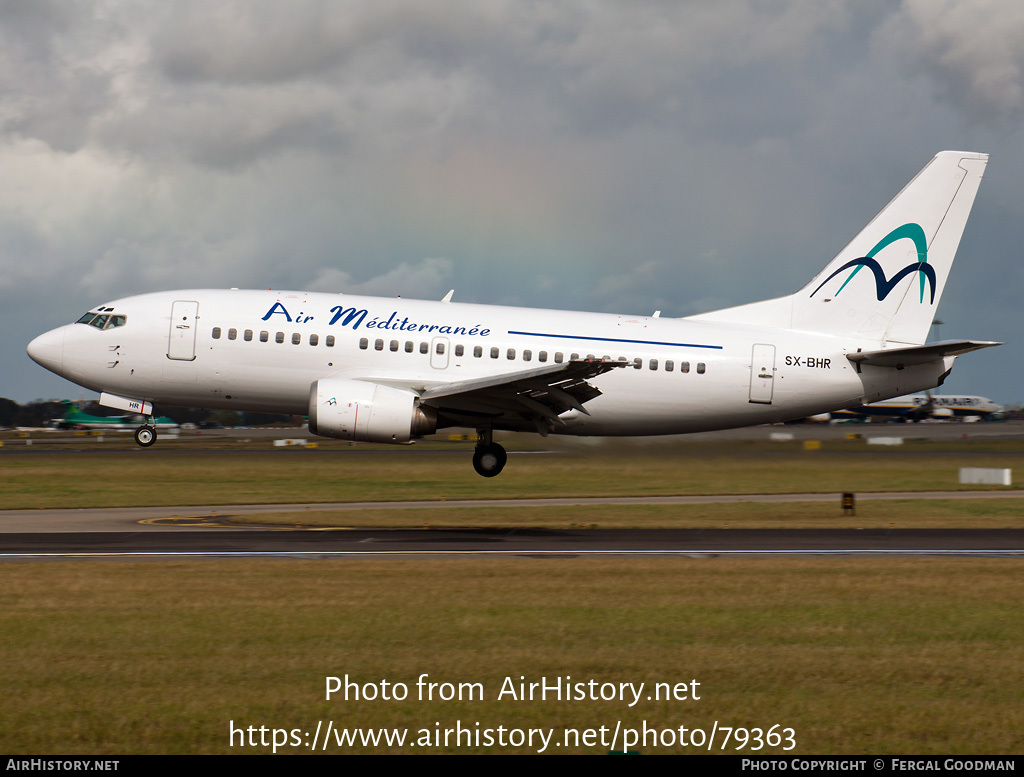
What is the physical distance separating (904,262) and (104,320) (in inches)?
911

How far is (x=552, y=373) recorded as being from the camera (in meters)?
26.4

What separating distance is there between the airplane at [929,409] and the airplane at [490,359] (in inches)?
3229

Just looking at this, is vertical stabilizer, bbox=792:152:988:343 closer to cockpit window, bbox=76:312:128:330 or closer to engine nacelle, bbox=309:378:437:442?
engine nacelle, bbox=309:378:437:442

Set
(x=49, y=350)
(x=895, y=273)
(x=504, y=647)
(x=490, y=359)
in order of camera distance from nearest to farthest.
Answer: (x=504, y=647) < (x=490, y=359) < (x=49, y=350) < (x=895, y=273)

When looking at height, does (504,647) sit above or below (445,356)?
below

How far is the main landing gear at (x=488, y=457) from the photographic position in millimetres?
30344

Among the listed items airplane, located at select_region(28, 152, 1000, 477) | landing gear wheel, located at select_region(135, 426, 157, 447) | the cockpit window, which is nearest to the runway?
landing gear wheel, located at select_region(135, 426, 157, 447)

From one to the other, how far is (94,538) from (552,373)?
11175 mm

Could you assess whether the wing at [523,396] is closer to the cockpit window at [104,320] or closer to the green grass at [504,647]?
the green grass at [504,647]

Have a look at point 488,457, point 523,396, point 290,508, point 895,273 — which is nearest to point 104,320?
point 290,508

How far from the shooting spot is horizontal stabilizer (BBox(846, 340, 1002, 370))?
2816 centimetres

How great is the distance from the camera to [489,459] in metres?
30.4

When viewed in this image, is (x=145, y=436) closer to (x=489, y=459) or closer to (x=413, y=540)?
(x=489, y=459)

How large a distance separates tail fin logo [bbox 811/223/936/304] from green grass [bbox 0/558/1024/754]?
47.3 ft
